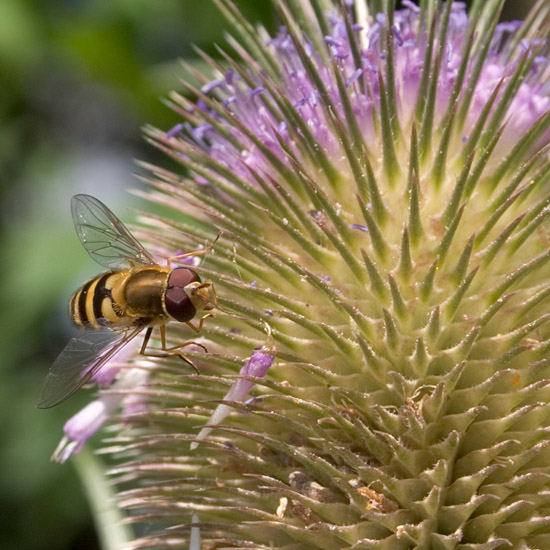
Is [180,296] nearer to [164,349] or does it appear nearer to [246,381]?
[164,349]

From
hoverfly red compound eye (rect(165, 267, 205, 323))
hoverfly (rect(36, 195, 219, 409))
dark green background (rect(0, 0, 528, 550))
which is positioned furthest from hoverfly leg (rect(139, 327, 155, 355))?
dark green background (rect(0, 0, 528, 550))

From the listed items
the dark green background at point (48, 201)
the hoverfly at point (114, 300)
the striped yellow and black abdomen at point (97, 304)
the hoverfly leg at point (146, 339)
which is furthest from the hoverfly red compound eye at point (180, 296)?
the dark green background at point (48, 201)

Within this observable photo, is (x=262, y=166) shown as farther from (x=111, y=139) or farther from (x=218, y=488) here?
(x=111, y=139)

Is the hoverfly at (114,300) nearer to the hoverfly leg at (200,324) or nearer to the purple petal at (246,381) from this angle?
the hoverfly leg at (200,324)

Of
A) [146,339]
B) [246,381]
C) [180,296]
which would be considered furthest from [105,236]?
[246,381]

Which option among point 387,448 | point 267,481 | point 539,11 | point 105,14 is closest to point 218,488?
point 267,481
